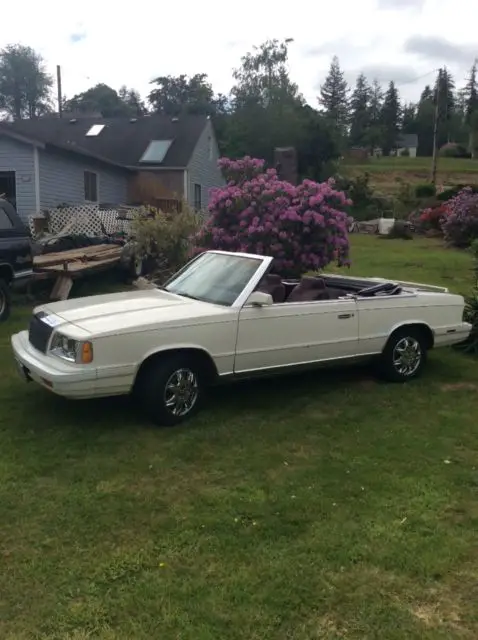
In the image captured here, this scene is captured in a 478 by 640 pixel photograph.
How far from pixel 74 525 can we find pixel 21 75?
75564mm

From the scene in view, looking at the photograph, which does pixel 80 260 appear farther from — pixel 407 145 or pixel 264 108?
pixel 407 145

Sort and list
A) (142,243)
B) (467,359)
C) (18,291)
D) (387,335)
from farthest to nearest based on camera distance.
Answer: (142,243) < (18,291) < (467,359) < (387,335)

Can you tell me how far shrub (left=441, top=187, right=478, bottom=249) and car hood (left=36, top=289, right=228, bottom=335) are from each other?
17.7 m

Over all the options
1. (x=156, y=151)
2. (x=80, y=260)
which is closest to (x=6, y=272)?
(x=80, y=260)

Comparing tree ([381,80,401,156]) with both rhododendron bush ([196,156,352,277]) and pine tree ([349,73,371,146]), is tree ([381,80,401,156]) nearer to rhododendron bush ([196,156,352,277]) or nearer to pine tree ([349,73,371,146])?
pine tree ([349,73,371,146])

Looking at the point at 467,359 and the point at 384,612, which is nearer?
the point at 384,612

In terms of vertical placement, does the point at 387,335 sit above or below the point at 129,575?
above

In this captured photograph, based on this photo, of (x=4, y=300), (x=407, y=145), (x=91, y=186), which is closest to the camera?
(x=4, y=300)

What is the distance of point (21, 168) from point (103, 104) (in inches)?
2073

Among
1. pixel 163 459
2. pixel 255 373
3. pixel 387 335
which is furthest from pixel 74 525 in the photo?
pixel 387 335

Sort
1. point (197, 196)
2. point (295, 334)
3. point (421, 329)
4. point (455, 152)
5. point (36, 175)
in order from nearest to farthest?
1. point (295, 334)
2. point (421, 329)
3. point (36, 175)
4. point (197, 196)
5. point (455, 152)

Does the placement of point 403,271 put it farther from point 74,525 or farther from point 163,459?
point 74,525

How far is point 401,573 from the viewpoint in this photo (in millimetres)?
3373

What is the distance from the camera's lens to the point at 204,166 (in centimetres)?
3209
